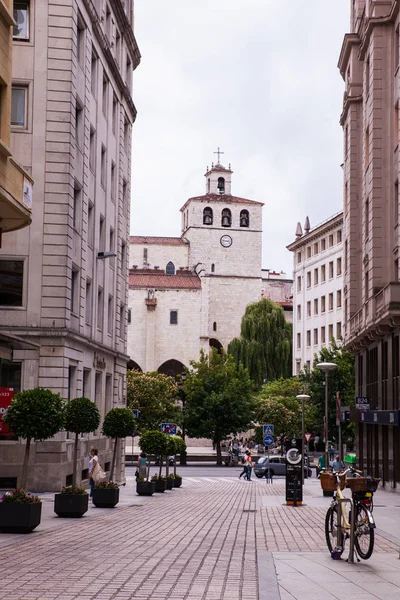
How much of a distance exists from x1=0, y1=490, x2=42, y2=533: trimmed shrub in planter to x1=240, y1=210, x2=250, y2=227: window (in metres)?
106

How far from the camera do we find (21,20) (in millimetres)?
31312

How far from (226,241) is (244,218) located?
4.53 m

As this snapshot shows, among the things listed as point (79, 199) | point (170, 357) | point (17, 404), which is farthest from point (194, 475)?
point (170, 357)

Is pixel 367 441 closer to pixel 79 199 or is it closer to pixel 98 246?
pixel 98 246

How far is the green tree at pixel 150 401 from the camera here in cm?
7800

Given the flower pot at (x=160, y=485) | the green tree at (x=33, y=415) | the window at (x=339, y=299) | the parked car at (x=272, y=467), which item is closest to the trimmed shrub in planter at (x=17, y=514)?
the green tree at (x=33, y=415)

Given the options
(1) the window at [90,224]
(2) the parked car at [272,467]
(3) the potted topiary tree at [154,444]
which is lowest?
(2) the parked car at [272,467]

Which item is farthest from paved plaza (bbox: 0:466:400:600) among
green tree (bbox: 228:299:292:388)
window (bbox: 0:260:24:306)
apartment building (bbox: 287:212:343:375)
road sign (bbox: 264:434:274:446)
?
green tree (bbox: 228:299:292:388)

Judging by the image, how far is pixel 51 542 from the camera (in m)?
Result: 16.1

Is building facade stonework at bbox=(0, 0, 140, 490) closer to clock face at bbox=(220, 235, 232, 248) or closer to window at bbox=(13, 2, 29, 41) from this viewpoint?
window at bbox=(13, 2, 29, 41)

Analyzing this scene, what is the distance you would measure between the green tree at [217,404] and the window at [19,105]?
4691 cm

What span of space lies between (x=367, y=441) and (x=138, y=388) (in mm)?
33866

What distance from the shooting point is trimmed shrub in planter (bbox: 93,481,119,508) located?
85.1ft

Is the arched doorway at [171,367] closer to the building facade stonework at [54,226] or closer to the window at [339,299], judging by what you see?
the window at [339,299]
